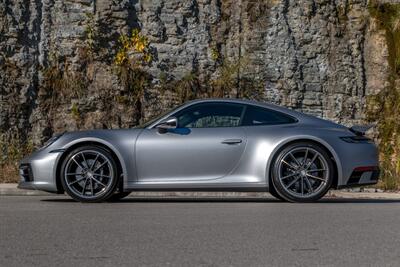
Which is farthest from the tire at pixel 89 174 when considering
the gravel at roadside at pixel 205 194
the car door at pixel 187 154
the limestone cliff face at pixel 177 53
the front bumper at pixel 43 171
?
the limestone cliff face at pixel 177 53

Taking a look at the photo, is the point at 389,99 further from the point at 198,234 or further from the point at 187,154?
the point at 198,234

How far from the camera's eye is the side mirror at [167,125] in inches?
441

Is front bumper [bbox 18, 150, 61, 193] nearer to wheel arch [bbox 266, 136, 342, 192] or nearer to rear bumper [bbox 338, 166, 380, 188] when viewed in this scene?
wheel arch [bbox 266, 136, 342, 192]

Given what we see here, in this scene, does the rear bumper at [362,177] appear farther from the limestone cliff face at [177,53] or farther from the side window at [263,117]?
the limestone cliff face at [177,53]

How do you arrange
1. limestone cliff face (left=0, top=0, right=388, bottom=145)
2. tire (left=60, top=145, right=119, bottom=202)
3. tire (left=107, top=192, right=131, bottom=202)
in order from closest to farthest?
tire (left=60, top=145, right=119, bottom=202), tire (left=107, top=192, right=131, bottom=202), limestone cliff face (left=0, top=0, right=388, bottom=145)

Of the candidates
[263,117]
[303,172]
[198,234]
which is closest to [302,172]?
[303,172]

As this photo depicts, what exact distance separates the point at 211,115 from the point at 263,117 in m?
0.64

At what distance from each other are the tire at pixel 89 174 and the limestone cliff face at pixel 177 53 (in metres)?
7.24

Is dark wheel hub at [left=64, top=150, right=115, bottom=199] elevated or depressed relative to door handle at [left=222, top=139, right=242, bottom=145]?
depressed

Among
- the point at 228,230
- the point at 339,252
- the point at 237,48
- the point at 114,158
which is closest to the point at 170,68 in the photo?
the point at 237,48

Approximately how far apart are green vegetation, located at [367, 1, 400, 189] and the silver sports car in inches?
281

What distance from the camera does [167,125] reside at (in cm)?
1127

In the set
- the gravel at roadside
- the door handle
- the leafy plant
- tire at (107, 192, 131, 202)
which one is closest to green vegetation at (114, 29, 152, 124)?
the leafy plant

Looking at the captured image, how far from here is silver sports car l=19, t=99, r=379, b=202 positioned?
11.2m
